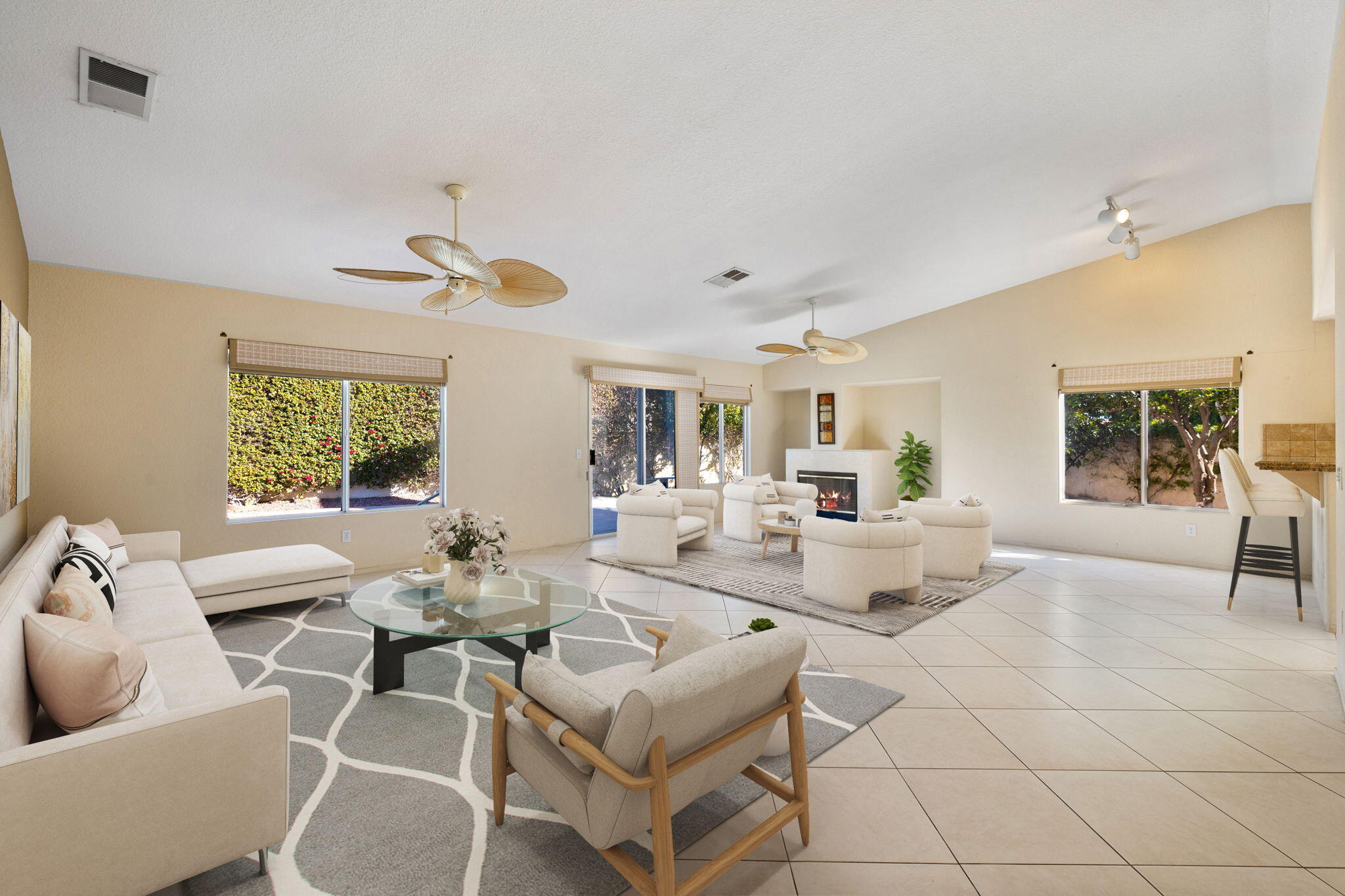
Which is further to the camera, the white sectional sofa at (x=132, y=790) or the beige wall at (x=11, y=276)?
the beige wall at (x=11, y=276)

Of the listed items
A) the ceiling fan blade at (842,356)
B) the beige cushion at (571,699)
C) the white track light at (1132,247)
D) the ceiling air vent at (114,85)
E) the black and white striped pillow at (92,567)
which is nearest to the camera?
the beige cushion at (571,699)

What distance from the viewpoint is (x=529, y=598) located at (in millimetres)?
3174

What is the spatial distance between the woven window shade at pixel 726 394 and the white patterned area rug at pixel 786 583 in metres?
2.53

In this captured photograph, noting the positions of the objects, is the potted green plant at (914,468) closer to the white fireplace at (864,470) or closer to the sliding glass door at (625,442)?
Result: the white fireplace at (864,470)

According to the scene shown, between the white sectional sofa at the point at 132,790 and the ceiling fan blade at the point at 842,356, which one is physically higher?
the ceiling fan blade at the point at 842,356

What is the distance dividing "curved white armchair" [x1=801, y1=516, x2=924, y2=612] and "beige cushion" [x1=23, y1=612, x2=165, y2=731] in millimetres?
3811

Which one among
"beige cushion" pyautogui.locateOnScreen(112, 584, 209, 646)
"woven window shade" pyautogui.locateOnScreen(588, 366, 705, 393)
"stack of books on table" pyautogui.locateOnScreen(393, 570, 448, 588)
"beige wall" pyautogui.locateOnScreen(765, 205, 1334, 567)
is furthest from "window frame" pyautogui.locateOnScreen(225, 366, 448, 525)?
"beige wall" pyautogui.locateOnScreen(765, 205, 1334, 567)

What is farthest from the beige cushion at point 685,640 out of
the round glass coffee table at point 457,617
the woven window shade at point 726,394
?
the woven window shade at point 726,394

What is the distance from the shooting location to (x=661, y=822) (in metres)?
1.42

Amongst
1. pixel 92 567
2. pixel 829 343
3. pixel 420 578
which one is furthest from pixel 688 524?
pixel 92 567

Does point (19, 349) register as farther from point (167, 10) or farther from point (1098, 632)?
point (1098, 632)

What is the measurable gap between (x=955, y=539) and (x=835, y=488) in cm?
354

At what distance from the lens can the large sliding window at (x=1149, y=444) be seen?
18.6 feet

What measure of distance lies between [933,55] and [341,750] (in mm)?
4107
